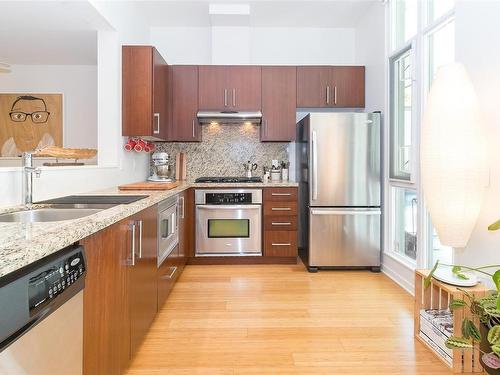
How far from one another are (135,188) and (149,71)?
1.20 metres

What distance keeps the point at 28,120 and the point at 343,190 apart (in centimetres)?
451

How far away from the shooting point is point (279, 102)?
4.03 meters

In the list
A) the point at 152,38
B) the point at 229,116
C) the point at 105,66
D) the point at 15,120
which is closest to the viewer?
the point at 105,66

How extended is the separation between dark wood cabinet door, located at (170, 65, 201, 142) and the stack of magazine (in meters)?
3.01

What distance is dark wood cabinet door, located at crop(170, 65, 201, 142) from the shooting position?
3.99 meters

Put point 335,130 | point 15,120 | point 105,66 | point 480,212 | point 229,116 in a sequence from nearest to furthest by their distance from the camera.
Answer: point 480,212 → point 105,66 → point 335,130 → point 229,116 → point 15,120

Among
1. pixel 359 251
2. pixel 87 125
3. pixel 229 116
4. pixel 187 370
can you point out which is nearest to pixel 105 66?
pixel 229 116

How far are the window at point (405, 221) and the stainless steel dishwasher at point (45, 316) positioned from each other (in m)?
2.75

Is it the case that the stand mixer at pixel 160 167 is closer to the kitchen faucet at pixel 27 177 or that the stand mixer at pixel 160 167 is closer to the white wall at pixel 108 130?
the white wall at pixel 108 130

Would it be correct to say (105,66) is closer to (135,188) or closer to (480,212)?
(135,188)

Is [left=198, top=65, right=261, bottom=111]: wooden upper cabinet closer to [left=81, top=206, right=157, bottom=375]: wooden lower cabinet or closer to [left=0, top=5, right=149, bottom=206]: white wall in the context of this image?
[left=0, top=5, right=149, bottom=206]: white wall

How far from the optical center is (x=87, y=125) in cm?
495

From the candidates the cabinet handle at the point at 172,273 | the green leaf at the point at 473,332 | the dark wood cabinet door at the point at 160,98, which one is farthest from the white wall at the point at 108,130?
the green leaf at the point at 473,332

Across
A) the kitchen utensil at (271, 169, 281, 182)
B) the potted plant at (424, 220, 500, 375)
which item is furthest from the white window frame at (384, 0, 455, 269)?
the kitchen utensil at (271, 169, 281, 182)
